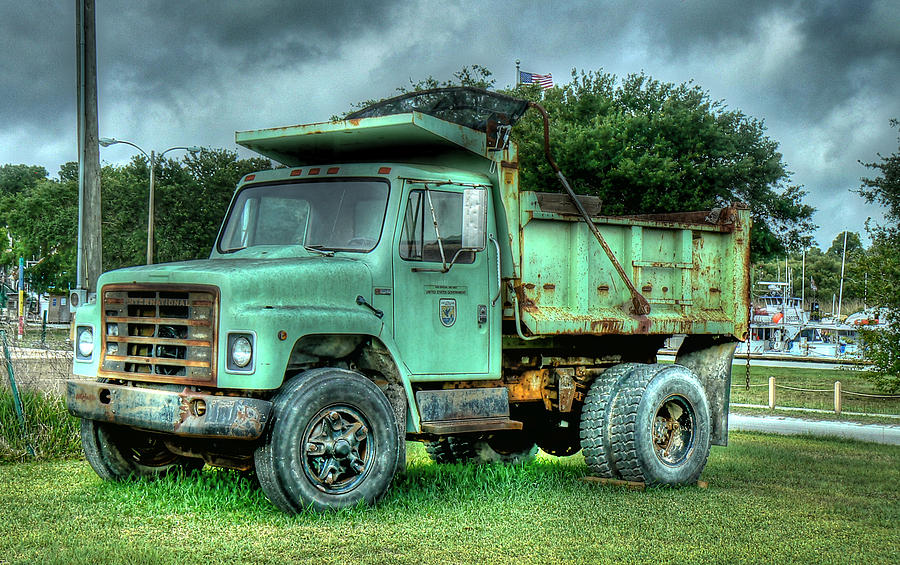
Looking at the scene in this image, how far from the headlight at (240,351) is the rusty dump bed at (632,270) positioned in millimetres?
2778

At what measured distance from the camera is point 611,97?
37.8 meters

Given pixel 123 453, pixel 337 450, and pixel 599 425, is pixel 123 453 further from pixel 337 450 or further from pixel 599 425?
pixel 599 425

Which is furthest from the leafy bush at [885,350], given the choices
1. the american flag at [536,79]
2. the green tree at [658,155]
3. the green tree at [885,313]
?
the american flag at [536,79]

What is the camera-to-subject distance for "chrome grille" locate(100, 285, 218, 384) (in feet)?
23.2

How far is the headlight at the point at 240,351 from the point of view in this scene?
6930mm

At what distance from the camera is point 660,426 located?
9539mm

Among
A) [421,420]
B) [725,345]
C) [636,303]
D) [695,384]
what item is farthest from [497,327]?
[725,345]

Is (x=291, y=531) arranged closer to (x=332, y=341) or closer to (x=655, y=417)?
(x=332, y=341)

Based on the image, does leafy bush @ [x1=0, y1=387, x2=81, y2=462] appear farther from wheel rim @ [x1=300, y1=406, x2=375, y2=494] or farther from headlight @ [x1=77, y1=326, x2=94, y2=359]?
Answer: wheel rim @ [x1=300, y1=406, x2=375, y2=494]

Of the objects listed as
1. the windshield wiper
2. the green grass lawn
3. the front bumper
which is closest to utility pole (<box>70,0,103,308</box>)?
the green grass lawn

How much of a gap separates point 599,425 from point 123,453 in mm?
4251

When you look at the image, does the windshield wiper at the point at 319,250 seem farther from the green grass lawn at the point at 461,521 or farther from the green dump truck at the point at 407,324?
the green grass lawn at the point at 461,521

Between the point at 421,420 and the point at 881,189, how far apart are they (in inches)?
1567

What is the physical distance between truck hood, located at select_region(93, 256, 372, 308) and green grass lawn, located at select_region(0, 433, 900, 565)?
1.57 meters
